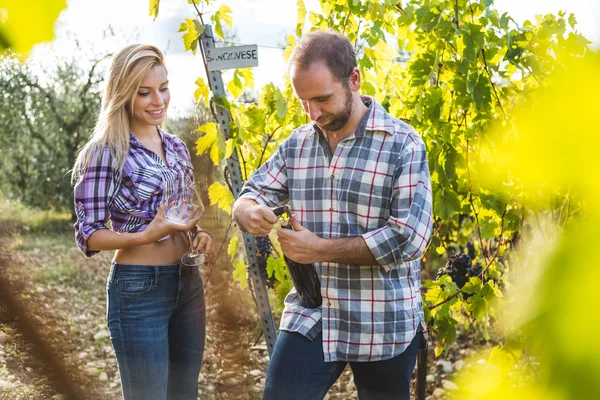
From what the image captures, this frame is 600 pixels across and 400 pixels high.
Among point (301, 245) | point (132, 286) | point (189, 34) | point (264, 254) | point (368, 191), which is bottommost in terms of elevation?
point (264, 254)

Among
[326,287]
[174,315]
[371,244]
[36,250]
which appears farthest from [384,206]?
[36,250]

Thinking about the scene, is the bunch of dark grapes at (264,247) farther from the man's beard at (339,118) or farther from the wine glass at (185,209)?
the man's beard at (339,118)

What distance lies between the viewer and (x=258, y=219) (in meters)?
1.74

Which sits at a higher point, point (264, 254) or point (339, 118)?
point (339, 118)

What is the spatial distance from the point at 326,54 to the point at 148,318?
89 centimetres

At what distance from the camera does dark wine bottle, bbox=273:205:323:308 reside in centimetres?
178

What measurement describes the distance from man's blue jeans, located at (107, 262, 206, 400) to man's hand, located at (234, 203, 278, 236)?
0.33 metres

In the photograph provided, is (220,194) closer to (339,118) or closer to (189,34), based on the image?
(189,34)

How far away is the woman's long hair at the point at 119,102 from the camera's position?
1.93 metres

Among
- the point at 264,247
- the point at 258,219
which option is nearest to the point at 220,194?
the point at 264,247

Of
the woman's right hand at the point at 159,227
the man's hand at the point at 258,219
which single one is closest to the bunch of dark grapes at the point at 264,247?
the woman's right hand at the point at 159,227

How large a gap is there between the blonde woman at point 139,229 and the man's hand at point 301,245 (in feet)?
1.24

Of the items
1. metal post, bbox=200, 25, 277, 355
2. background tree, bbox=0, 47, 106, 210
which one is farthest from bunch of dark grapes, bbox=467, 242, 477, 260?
background tree, bbox=0, 47, 106, 210

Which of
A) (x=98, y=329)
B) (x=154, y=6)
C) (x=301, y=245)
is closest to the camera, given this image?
(x=301, y=245)
